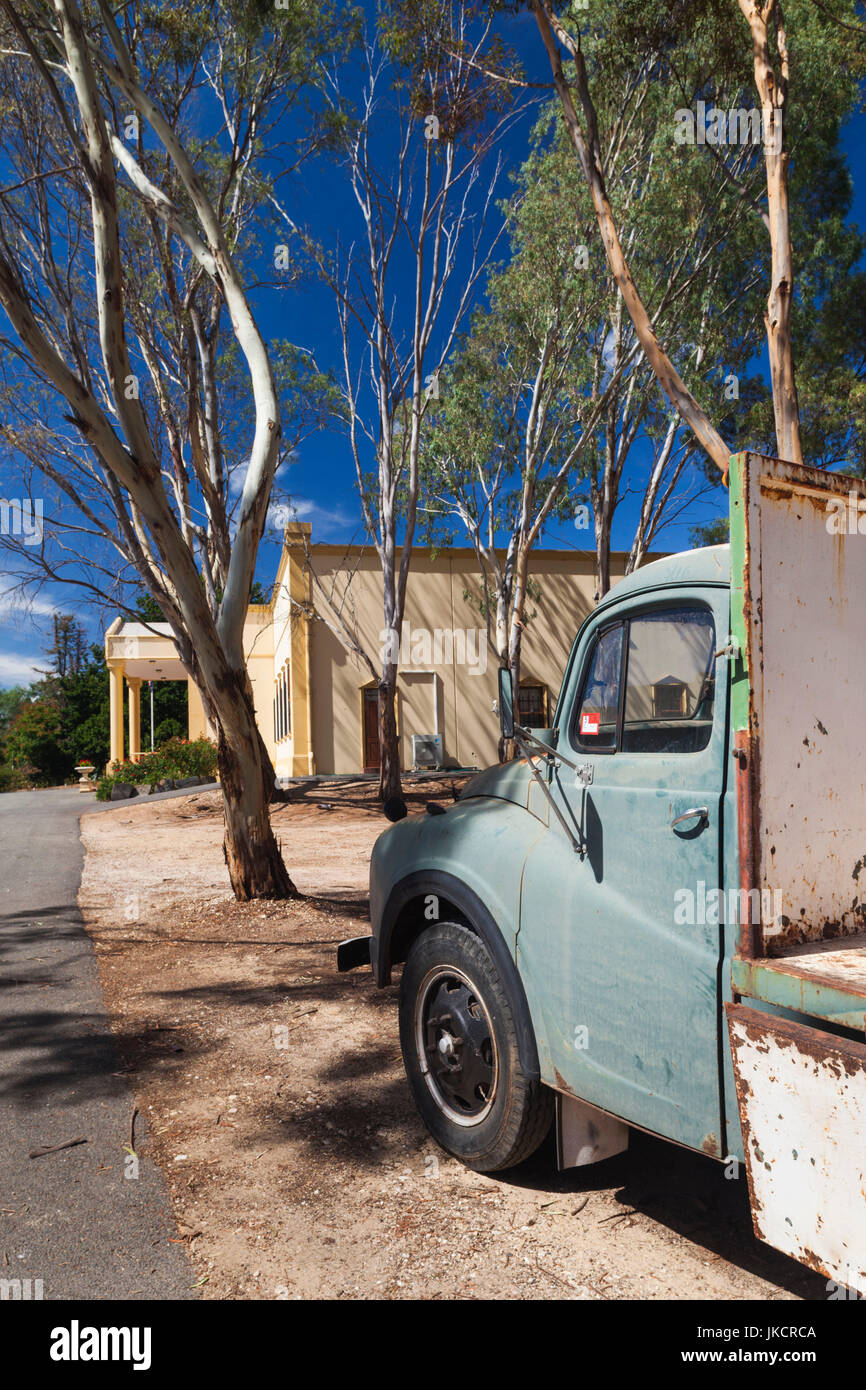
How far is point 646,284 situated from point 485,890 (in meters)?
16.1

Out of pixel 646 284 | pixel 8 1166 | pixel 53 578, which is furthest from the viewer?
pixel 646 284

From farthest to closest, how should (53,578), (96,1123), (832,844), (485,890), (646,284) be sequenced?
(646,284), (53,578), (96,1123), (485,890), (832,844)

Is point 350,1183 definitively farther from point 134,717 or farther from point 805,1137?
point 134,717

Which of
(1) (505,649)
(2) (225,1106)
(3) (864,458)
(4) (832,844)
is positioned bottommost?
(2) (225,1106)

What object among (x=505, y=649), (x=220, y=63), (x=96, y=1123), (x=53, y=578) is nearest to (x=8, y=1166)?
(x=96, y=1123)

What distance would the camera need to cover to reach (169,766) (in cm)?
2580

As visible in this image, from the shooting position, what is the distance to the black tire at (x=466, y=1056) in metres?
3.24

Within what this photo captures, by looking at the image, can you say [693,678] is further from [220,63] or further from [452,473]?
[452,473]

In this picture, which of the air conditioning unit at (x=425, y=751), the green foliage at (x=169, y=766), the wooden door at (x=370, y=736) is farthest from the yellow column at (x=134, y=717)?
the air conditioning unit at (x=425, y=751)

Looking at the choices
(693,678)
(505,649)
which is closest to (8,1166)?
(693,678)

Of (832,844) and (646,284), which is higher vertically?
(646,284)

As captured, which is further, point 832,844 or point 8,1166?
point 8,1166

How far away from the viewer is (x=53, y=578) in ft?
46.0

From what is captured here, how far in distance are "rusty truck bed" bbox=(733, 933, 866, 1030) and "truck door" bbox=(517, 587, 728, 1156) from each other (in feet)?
0.49
